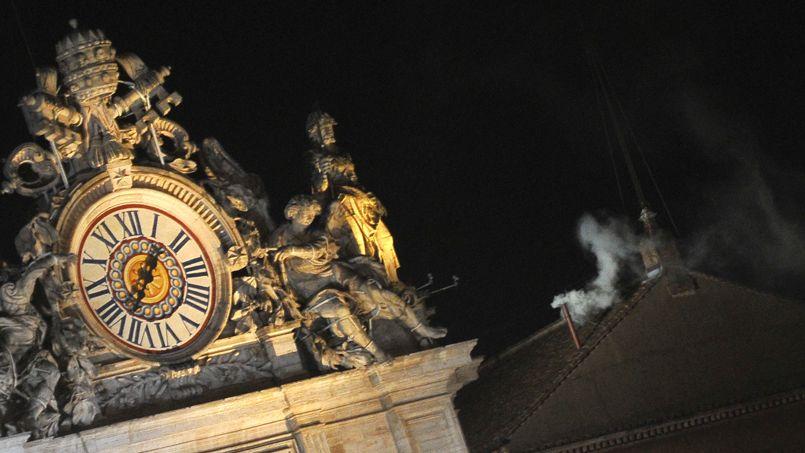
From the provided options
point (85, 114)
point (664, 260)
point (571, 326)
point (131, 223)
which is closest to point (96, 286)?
point (131, 223)

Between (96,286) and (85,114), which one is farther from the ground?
(85,114)

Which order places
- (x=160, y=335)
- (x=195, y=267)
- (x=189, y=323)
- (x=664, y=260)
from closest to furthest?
(x=160, y=335), (x=189, y=323), (x=195, y=267), (x=664, y=260)

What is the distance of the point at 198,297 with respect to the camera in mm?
19969

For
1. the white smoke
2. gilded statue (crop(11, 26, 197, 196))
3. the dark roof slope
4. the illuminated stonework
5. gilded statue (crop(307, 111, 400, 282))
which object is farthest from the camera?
the white smoke

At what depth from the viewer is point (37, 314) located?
62.6 feet

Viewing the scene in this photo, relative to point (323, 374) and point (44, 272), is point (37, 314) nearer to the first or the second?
point (44, 272)

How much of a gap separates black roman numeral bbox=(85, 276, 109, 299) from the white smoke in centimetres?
657

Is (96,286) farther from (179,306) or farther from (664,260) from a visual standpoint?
(664,260)

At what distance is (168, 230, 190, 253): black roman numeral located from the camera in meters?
20.1

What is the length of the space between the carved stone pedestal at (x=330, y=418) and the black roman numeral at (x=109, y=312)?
42.9 inches

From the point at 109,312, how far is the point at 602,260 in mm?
8032

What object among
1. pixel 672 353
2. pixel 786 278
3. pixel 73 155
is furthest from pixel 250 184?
pixel 786 278

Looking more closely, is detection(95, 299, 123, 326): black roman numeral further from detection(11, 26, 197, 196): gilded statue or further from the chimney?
the chimney

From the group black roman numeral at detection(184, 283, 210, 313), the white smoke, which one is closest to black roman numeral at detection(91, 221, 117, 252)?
black roman numeral at detection(184, 283, 210, 313)
